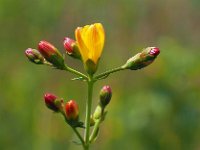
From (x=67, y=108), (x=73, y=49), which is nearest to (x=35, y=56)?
(x=73, y=49)

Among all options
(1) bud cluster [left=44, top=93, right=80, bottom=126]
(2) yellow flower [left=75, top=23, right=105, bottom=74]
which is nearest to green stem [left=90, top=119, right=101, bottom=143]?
(1) bud cluster [left=44, top=93, right=80, bottom=126]

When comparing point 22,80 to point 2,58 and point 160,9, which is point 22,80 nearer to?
point 2,58

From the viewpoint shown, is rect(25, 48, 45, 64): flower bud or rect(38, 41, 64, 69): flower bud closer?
rect(38, 41, 64, 69): flower bud

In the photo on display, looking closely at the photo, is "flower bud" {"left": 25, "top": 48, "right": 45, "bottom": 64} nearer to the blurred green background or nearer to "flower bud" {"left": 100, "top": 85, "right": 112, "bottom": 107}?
"flower bud" {"left": 100, "top": 85, "right": 112, "bottom": 107}

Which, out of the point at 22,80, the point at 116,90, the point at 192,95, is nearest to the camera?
the point at 192,95

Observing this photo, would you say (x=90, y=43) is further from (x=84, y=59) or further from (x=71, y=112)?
(x=71, y=112)

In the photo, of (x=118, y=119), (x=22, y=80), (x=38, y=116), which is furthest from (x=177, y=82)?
(x=22, y=80)

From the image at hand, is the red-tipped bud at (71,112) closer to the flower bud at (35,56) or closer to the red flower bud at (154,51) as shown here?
the flower bud at (35,56)
